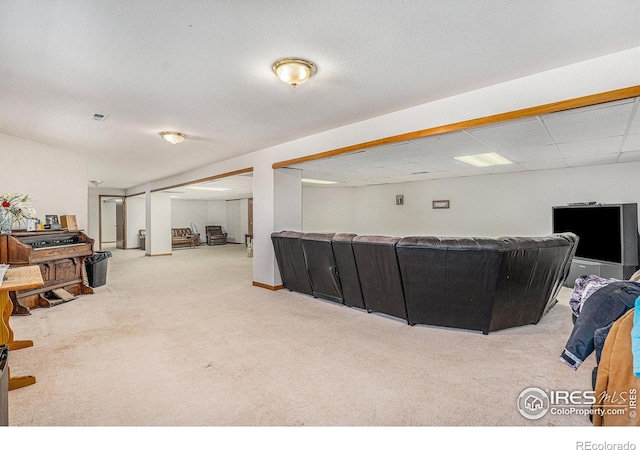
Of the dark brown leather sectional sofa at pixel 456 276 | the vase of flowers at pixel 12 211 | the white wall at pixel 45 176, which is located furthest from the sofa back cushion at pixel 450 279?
the white wall at pixel 45 176

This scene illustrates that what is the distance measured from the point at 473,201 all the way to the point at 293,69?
19.5 feet

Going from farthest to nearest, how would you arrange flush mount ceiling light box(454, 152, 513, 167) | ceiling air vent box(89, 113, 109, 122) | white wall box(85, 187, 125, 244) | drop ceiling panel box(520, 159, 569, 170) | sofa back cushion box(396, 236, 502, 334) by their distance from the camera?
white wall box(85, 187, 125, 244), drop ceiling panel box(520, 159, 569, 170), flush mount ceiling light box(454, 152, 513, 167), ceiling air vent box(89, 113, 109, 122), sofa back cushion box(396, 236, 502, 334)

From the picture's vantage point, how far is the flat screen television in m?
4.56

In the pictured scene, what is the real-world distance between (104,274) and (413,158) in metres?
5.57

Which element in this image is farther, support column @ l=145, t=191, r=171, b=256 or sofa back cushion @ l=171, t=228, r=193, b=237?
sofa back cushion @ l=171, t=228, r=193, b=237

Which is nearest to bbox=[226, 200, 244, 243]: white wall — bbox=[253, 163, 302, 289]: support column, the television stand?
bbox=[253, 163, 302, 289]: support column

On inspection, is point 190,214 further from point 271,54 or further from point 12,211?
point 271,54

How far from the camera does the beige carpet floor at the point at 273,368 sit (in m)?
1.88

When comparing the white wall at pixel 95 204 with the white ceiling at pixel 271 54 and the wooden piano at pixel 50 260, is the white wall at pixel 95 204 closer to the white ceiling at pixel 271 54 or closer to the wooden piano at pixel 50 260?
the wooden piano at pixel 50 260

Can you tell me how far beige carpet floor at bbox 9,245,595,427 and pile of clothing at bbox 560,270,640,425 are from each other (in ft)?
1.87

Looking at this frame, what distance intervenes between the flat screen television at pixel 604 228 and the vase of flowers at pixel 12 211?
26.6ft

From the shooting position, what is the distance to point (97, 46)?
7.02 feet
